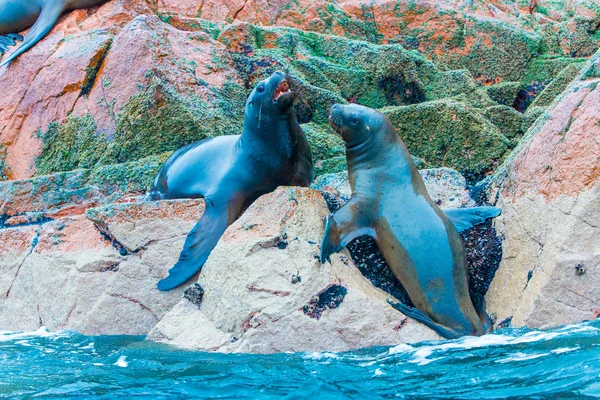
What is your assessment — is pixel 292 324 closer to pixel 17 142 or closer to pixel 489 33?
pixel 17 142

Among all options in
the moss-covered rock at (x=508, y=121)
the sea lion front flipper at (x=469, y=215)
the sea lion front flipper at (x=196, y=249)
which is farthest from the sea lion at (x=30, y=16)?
the sea lion front flipper at (x=469, y=215)

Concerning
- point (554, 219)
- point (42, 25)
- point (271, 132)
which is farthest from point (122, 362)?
point (42, 25)

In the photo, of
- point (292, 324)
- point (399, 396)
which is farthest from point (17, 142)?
point (399, 396)

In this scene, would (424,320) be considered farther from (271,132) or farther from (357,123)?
(271,132)

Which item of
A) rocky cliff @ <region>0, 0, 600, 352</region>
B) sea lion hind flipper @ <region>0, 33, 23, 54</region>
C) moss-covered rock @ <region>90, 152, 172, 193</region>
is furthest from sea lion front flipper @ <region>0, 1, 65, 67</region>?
moss-covered rock @ <region>90, 152, 172, 193</region>

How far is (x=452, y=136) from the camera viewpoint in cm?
650

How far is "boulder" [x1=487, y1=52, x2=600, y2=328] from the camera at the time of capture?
404 centimetres

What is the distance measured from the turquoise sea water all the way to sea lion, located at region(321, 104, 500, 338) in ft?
0.86

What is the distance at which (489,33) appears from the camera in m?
9.95

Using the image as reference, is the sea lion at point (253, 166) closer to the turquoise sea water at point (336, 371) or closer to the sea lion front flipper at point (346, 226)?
the sea lion front flipper at point (346, 226)

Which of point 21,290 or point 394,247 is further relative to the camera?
point 21,290

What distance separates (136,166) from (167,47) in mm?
1436

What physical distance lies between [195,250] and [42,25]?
484 cm

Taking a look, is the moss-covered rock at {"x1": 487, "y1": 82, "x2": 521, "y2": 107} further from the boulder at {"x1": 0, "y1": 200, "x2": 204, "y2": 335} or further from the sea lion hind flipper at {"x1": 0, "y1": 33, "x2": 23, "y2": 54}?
the sea lion hind flipper at {"x1": 0, "y1": 33, "x2": 23, "y2": 54}
